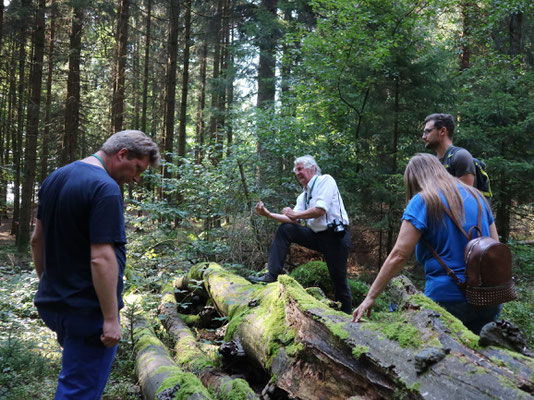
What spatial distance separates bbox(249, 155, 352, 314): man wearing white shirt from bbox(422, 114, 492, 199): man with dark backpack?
155 centimetres

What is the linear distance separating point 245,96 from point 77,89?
25.9ft

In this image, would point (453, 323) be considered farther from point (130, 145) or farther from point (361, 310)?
point (130, 145)

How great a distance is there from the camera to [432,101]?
30.9 feet

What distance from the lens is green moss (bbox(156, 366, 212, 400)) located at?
3.00 metres

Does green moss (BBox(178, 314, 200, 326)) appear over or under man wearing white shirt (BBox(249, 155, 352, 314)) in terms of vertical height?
under

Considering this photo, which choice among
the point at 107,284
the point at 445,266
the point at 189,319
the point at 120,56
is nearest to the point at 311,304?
the point at 445,266

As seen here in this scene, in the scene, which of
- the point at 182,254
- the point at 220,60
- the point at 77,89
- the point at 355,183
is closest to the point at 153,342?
the point at 182,254

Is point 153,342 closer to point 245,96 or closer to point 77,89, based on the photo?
point 77,89

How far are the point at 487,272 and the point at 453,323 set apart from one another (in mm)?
456

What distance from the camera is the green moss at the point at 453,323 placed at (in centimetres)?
228

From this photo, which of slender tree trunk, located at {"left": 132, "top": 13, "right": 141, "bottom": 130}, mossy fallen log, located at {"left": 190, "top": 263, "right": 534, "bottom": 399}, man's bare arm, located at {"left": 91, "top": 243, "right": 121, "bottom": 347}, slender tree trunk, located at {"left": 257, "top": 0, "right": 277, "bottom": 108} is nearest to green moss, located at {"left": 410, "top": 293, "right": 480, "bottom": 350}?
mossy fallen log, located at {"left": 190, "top": 263, "right": 534, "bottom": 399}

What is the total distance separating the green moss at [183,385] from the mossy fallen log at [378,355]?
64 cm

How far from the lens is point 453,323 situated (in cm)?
249

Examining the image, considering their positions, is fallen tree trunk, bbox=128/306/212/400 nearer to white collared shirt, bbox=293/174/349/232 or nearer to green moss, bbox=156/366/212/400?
green moss, bbox=156/366/212/400
